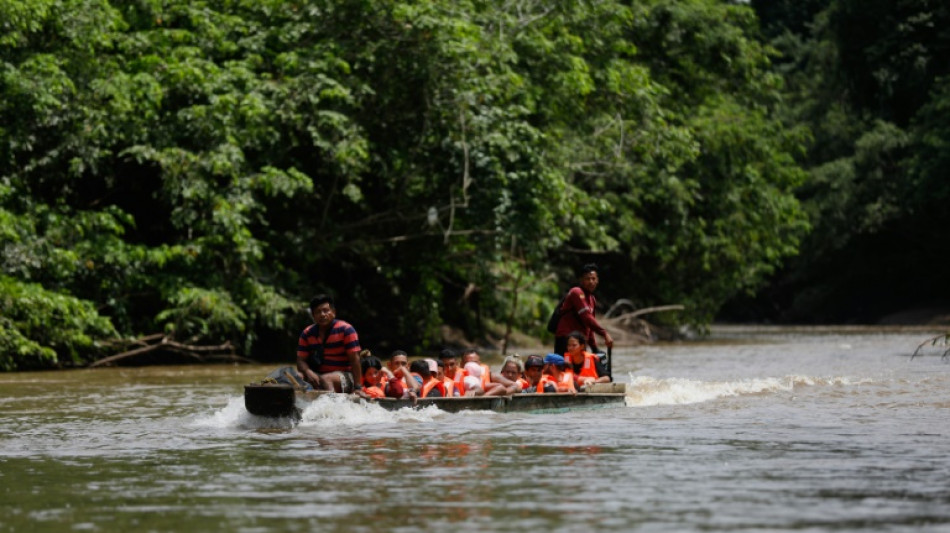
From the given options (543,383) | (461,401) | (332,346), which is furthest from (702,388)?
(332,346)

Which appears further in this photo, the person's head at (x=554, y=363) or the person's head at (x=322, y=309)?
the person's head at (x=554, y=363)

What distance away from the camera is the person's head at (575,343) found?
17516mm

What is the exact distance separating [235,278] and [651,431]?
13.2 m

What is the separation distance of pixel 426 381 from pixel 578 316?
2.14 metres

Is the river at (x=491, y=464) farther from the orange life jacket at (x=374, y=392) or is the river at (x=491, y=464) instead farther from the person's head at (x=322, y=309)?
the person's head at (x=322, y=309)

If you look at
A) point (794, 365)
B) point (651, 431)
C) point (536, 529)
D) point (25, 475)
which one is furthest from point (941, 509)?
point (794, 365)

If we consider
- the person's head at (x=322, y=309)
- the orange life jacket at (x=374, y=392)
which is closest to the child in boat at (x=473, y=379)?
the orange life jacket at (x=374, y=392)

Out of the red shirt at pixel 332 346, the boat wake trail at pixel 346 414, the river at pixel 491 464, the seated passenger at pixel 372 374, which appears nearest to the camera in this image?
the river at pixel 491 464

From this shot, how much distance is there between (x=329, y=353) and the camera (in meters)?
15.1

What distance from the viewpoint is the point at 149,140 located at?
25141 mm

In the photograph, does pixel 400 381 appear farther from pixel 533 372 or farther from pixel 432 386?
pixel 533 372

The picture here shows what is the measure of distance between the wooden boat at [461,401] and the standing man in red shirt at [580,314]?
93 centimetres

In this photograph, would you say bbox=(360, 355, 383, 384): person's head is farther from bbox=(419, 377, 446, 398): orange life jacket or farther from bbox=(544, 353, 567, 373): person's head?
bbox=(544, 353, 567, 373): person's head

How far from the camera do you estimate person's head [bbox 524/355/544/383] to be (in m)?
17.0
